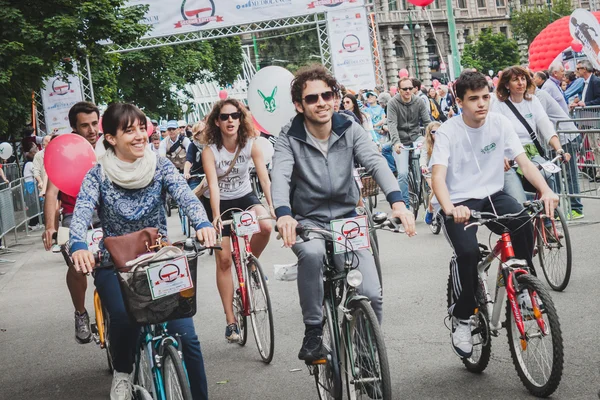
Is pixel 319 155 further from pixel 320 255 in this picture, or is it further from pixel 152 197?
pixel 152 197

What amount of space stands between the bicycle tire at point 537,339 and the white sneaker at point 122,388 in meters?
2.11

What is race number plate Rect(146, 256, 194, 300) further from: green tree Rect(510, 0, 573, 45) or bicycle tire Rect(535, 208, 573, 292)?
green tree Rect(510, 0, 573, 45)

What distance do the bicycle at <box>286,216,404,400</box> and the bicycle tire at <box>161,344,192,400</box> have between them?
0.82 meters

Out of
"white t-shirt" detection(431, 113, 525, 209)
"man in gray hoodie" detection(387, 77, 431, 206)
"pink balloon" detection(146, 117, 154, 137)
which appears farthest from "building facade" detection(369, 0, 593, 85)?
"white t-shirt" detection(431, 113, 525, 209)

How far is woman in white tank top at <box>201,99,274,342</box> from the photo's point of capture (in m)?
7.74

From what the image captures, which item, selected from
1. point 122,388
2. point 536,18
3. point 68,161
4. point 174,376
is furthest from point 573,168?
point 536,18

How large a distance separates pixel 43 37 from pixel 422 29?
280 ft

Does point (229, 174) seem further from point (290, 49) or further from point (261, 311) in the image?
point (290, 49)

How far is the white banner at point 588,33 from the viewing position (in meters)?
15.8

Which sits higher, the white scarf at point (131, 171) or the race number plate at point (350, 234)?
the white scarf at point (131, 171)

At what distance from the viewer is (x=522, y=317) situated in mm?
5410

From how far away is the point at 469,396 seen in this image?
18.5ft

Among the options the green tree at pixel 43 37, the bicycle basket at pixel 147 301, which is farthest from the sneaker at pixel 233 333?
the green tree at pixel 43 37

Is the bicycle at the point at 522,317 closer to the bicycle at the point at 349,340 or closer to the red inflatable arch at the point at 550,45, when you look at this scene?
the bicycle at the point at 349,340
